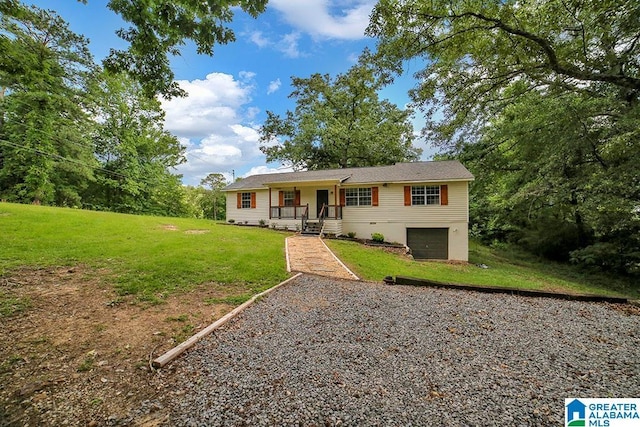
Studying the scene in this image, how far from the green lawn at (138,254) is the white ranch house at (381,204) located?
5.27 meters

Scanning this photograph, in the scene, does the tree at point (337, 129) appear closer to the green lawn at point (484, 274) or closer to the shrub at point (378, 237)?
the shrub at point (378, 237)

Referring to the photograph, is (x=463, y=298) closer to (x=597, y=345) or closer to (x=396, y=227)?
(x=597, y=345)

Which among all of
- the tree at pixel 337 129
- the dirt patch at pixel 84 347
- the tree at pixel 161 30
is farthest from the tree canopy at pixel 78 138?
the dirt patch at pixel 84 347

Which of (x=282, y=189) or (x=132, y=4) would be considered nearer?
(x=132, y=4)

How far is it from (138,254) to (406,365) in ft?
26.6

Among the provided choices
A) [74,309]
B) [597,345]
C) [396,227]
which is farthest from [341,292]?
[396,227]

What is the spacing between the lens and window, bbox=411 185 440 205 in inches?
558

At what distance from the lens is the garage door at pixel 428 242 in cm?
1404

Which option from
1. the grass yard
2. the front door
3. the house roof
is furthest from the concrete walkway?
the house roof

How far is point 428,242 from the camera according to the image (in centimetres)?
1429

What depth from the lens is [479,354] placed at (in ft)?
10.7

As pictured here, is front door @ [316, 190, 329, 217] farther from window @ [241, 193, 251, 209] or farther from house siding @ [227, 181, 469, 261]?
window @ [241, 193, 251, 209]

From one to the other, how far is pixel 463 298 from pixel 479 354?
8.11 feet

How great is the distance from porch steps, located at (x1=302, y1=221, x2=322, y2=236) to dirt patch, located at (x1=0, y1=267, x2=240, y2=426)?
31.8ft
